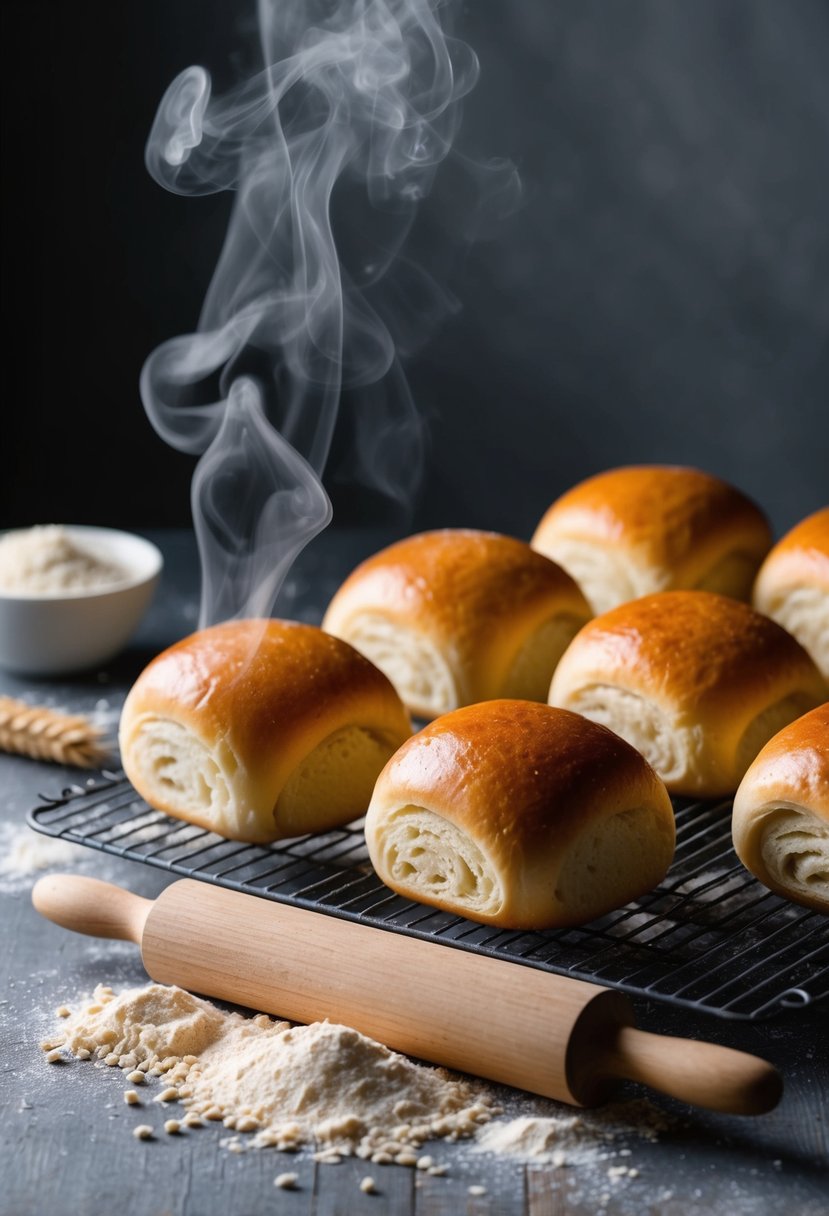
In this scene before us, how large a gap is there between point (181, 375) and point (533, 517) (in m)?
1.77

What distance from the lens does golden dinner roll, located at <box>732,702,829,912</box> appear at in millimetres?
2012

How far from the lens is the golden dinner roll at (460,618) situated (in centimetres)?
272

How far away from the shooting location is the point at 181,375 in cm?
319

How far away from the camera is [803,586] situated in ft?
9.50

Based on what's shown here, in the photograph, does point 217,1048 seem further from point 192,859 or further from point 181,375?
point 181,375

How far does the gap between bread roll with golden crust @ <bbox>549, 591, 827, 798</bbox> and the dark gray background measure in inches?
83.3

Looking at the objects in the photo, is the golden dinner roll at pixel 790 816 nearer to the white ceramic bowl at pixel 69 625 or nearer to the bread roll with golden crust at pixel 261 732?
the bread roll with golden crust at pixel 261 732

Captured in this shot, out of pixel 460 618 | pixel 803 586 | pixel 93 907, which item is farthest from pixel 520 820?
pixel 803 586

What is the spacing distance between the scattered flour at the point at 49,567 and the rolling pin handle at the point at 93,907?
1112mm

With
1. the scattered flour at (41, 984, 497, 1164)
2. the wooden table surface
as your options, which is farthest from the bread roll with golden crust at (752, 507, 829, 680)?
the scattered flour at (41, 984, 497, 1164)

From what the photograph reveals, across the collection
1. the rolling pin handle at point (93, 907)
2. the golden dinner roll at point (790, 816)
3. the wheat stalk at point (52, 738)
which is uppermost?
the golden dinner roll at point (790, 816)

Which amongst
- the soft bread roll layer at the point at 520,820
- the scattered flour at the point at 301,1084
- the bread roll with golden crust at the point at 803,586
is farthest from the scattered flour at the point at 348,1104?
the bread roll with golden crust at the point at 803,586

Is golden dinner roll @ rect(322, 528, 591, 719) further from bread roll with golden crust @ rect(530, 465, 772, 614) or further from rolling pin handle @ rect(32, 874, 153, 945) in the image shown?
rolling pin handle @ rect(32, 874, 153, 945)

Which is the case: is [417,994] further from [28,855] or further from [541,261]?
[541,261]
